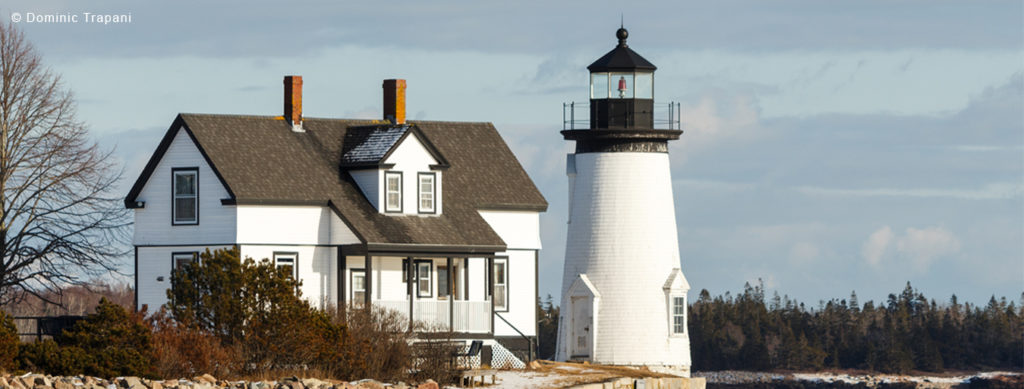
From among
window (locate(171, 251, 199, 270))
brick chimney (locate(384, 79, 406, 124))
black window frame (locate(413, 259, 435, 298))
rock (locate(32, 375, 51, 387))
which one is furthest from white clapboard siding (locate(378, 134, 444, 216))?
rock (locate(32, 375, 51, 387))

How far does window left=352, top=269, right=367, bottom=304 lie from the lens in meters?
43.1

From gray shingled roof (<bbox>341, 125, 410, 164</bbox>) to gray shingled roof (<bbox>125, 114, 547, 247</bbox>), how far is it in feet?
0.90

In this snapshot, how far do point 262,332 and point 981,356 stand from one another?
70.2 meters

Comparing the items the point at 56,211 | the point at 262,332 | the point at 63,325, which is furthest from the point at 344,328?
the point at 56,211

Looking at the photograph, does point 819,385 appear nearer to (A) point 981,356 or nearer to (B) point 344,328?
(A) point 981,356

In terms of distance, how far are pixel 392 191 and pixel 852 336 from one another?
62.8 metres

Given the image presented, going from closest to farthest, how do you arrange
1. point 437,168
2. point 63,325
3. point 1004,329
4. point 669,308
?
point 63,325, point 437,168, point 669,308, point 1004,329

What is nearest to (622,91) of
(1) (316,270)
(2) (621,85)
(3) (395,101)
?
(2) (621,85)

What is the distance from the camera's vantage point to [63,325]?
41.0 meters

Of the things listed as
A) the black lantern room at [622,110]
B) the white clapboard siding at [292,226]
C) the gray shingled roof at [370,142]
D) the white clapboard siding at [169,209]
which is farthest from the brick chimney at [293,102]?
the black lantern room at [622,110]

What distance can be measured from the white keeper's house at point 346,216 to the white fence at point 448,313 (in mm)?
32

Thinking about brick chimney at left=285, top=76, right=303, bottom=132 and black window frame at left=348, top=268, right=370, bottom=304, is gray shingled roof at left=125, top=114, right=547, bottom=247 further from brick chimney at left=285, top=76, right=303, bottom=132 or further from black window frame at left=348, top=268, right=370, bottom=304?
black window frame at left=348, top=268, right=370, bottom=304

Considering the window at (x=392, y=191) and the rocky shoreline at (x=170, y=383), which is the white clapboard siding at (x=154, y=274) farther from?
the rocky shoreline at (x=170, y=383)

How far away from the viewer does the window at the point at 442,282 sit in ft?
147
